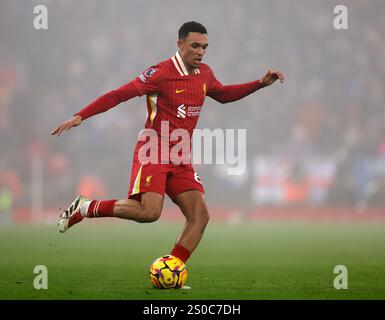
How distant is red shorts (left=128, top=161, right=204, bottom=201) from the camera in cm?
822

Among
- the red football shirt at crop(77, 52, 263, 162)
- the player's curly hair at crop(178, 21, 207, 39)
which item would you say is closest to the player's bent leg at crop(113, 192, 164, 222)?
the red football shirt at crop(77, 52, 263, 162)

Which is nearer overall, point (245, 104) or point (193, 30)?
point (193, 30)

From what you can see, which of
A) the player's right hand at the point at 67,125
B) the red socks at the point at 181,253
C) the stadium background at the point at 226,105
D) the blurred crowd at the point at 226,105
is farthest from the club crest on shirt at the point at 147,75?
the blurred crowd at the point at 226,105

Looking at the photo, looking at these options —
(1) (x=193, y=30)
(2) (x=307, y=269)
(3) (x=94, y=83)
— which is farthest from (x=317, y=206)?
(1) (x=193, y=30)

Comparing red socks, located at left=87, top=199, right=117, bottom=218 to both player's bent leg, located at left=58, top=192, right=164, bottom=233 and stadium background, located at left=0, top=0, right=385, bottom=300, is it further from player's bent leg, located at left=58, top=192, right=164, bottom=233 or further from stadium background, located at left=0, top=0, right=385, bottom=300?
stadium background, located at left=0, top=0, right=385, bottom=300

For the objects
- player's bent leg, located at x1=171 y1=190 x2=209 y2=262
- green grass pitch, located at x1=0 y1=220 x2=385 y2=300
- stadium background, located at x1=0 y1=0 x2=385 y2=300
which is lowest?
green grass pitch, located at x1=0 y1=220 x2=385 y2=300

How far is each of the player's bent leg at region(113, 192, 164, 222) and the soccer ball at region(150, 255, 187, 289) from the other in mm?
477

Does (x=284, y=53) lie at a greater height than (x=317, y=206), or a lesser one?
greater

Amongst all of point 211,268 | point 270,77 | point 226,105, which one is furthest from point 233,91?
point 226,105

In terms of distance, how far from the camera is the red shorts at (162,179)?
27.0 ft
